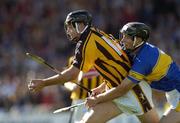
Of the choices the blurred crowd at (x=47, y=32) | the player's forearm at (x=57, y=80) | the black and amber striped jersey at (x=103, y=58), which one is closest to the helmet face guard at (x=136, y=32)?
the black and amber striped jersey at (x=103, y=58)

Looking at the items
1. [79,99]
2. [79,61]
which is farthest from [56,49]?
[79,61]

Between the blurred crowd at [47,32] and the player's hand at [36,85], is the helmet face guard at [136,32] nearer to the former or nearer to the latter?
the player's hand at [36,85]

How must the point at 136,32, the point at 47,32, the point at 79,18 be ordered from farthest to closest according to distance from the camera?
the point at 47,32, the point at 79,18, the point at 136,32

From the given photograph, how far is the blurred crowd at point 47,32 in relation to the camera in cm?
1814

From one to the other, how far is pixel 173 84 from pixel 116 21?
1054 cm

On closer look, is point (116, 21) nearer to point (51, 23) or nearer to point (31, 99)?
point (51, 23)

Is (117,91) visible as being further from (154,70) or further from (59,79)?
(59,79)

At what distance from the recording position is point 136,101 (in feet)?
32.2

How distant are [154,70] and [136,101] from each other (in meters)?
0.45

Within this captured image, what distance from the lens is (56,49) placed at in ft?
66.6

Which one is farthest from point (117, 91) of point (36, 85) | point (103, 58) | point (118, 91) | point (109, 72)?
point (36, 85)

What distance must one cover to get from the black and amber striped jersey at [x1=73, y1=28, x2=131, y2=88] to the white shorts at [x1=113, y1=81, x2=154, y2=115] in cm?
20

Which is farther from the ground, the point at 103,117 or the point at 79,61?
the point at 79,61

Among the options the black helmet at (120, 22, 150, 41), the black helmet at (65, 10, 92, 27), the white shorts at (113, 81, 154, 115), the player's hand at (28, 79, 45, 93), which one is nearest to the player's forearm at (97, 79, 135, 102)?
the white shorts at (113, 81, 154, 115)
